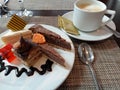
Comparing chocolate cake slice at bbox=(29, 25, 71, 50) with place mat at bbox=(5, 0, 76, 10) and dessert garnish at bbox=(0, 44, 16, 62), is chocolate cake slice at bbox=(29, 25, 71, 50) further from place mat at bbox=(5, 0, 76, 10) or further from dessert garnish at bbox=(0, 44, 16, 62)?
place mat at bbox=(5, 0, 76, 10)

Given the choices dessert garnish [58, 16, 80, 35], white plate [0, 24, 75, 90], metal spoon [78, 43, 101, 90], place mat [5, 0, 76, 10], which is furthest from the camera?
place mat [5, 0, 76, 10]

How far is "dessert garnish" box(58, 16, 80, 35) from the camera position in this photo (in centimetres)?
63

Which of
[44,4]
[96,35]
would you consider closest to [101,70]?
[96,35]

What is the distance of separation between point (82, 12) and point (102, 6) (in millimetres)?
103

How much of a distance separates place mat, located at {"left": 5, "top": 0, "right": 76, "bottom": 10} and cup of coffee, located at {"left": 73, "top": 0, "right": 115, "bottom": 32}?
0.18 meters

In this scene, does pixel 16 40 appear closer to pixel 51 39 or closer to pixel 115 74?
pixel 51 39

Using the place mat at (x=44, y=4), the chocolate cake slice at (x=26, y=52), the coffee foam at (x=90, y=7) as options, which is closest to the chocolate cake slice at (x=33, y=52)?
the chocolate cake slice at (x=26, y=52)

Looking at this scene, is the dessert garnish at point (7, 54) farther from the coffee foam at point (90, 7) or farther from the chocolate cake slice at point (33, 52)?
the coffee foam at point (90, 7)

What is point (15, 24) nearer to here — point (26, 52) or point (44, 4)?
point (26, 52)

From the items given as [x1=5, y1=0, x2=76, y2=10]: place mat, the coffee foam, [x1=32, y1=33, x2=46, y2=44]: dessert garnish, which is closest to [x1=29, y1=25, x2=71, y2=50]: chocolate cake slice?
[x1=32, y1=33, x2=46, y2=44]: dessert garnish

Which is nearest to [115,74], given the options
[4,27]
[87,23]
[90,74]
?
[90,74]

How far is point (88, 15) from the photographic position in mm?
583

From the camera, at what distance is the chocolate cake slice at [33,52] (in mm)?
475

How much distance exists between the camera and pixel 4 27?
678mm
